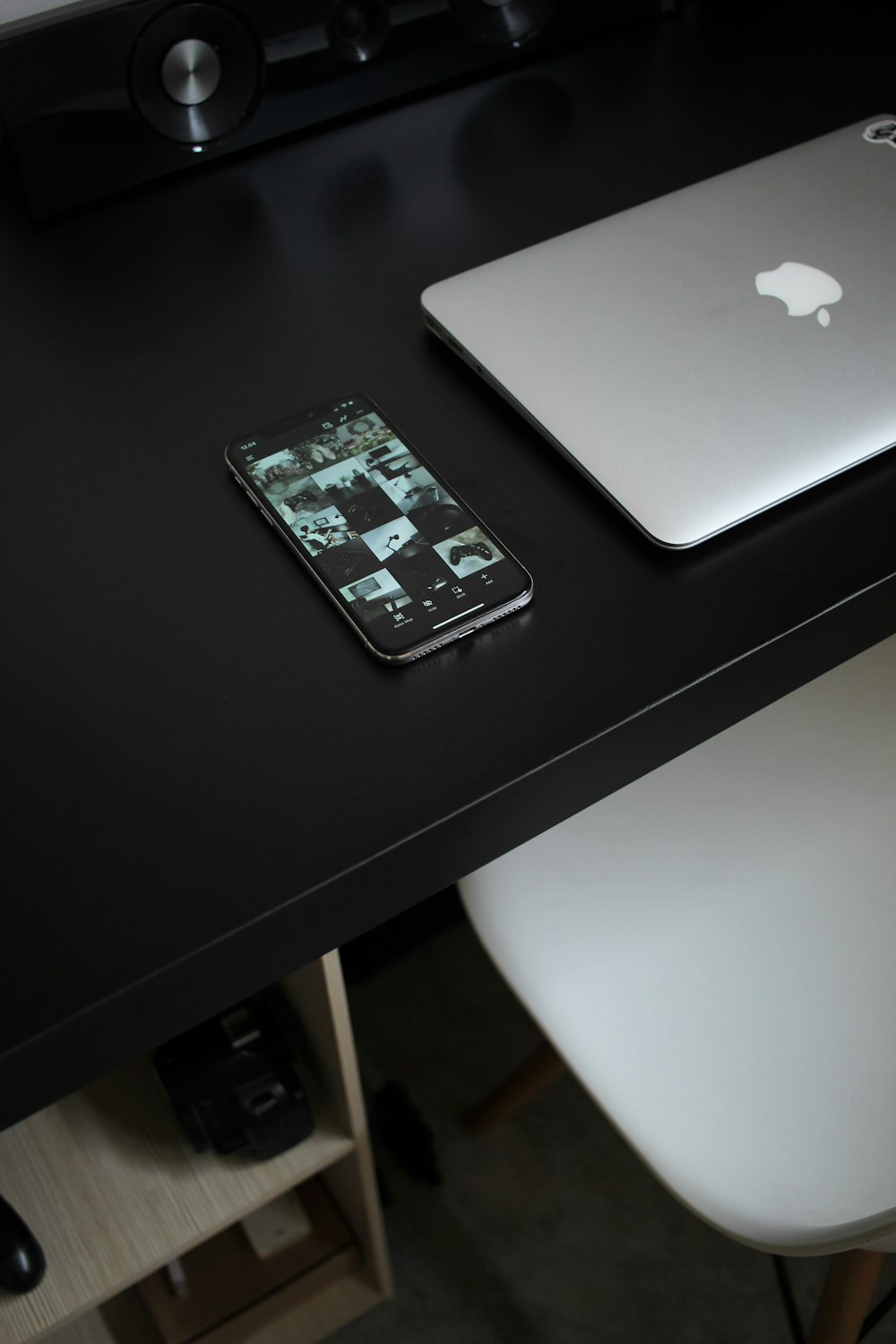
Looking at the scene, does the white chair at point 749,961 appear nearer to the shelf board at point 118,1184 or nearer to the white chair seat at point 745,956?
the white chair seat at point 745,956

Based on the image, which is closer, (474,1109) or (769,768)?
(769,768)

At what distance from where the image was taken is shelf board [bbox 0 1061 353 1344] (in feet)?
2.61

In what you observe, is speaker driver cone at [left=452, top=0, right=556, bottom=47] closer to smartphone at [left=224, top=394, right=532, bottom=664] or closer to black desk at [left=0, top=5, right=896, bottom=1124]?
black desk at [left=0, top=5, right=896, bottom=1124]

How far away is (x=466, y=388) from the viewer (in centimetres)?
68

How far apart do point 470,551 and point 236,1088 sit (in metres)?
0.44

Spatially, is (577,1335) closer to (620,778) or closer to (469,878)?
(469,878)

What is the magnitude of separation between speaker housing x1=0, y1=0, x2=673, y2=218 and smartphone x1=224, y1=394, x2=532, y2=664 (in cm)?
28

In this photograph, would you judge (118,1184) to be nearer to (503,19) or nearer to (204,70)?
(204,70)

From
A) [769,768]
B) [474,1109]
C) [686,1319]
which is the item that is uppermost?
[769,768]

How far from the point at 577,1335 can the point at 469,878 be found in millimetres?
587

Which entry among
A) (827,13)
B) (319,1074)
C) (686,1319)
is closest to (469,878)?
(319,1074)

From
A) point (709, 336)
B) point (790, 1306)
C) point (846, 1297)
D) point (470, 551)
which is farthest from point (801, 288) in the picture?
point (790, 1306)

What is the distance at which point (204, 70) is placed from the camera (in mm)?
797

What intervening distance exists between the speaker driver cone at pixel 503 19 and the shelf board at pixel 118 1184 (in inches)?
30.8
